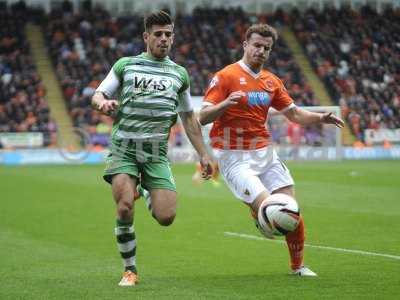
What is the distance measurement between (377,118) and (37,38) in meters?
16.0

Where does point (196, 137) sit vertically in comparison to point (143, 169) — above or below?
above

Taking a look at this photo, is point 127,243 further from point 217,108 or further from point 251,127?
point 251,127

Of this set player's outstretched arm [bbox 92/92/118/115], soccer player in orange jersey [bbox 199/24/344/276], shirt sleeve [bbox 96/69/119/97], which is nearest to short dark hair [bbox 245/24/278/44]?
soccer player in orange jersey [bbox 199/24/344/276]

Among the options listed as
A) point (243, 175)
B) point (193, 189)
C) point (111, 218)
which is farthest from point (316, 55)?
point (243, 175)

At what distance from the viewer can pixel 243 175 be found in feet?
29.4

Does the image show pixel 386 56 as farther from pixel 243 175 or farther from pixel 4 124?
pixel 243 175

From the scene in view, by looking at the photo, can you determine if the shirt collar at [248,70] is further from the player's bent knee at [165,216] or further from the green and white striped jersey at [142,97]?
the player's bent knee at [165,216]

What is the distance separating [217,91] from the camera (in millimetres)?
9086

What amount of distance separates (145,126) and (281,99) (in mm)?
1695

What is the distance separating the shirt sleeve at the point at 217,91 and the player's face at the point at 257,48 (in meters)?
0.35

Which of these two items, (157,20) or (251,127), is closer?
(157,20)

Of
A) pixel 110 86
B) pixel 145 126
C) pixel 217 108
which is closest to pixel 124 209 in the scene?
pixel 145 126

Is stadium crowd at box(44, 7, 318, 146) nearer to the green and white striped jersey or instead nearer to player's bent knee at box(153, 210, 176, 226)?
the green and white striped jersey

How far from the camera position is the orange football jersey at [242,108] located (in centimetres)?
912
